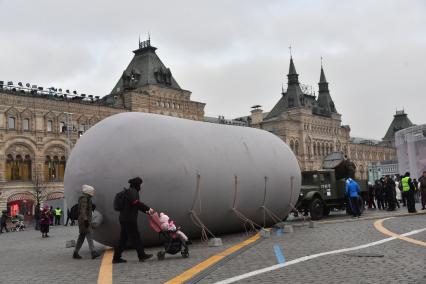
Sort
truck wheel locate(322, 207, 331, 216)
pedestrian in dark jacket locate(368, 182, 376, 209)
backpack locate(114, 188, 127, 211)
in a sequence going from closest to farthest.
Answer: backpack locate(114, 188, 127, 211) → truck wheel locate(322, 207, 331, 216) → pedestrian in dark jacket locate(368, 182, 376, 209)

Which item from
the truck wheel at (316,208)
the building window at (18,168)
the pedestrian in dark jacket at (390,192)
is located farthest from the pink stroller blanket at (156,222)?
the building window at (18,168)

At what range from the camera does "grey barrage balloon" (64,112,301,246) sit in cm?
1176

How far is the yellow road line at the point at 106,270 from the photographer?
837 cm

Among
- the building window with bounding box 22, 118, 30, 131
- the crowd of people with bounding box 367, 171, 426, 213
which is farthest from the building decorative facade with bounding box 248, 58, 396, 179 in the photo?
the crowd of people with bounding box 367, 171, 426, 213

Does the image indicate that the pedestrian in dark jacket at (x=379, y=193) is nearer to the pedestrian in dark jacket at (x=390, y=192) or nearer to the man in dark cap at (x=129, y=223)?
the pedestrian in dark jacket at (x=390, y=192)

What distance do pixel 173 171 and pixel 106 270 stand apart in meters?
3.34

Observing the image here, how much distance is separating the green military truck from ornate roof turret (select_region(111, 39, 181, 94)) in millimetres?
40277

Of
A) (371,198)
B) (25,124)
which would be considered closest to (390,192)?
(371,198)

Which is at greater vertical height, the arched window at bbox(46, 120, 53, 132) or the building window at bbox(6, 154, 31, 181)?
the arched window at bbox(46, 120, 53, 132)

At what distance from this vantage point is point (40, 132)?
50219 mm

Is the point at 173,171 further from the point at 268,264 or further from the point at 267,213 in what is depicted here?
the point at 267,213

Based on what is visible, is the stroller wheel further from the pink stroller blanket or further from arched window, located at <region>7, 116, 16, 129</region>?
arched window, located at <region>7, 116, 16, 129</region>

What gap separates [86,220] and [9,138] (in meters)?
40.5

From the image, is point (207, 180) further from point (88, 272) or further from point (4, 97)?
point (4, 97)
